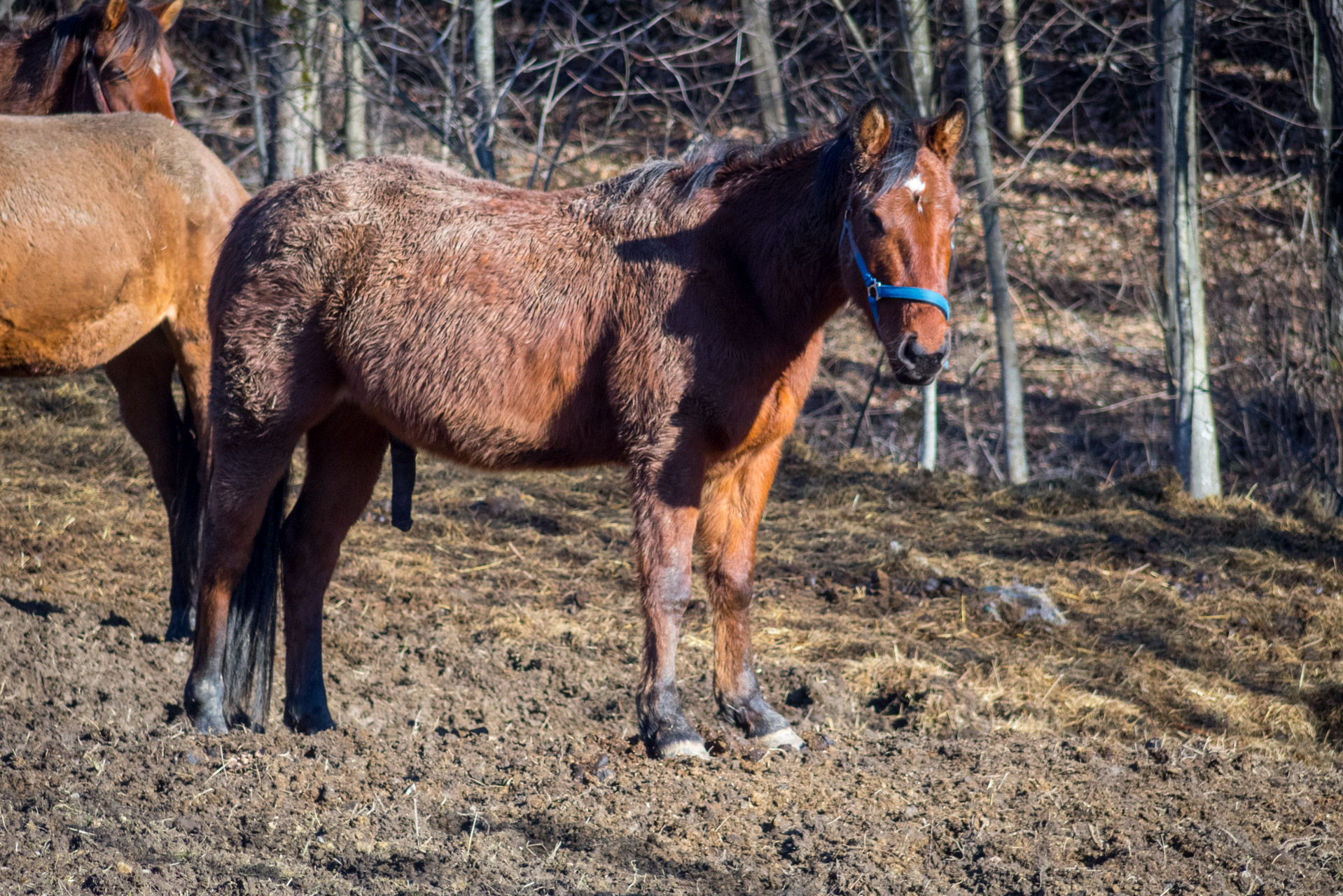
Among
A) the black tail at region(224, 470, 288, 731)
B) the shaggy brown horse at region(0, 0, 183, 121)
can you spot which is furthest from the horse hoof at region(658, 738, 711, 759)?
the shaggy brown horse at region(0, 0, 183, 121)

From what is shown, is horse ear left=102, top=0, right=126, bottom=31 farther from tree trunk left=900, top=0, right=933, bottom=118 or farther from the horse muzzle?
tree trunk left=900, top=0, right=933, bottom=118

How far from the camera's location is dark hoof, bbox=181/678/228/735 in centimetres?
422

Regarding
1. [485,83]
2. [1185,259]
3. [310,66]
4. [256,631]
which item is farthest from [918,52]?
[256,631]

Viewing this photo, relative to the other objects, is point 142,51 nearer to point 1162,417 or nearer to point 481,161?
point 481,161

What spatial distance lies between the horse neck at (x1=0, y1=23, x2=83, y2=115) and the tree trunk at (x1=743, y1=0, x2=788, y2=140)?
18.3ft

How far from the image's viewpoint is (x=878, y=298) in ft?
11.6

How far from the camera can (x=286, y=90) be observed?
8344mm

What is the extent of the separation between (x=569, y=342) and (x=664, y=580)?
3.06 ft

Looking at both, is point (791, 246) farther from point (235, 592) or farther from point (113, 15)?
point (113, 15)

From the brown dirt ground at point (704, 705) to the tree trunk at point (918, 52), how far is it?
142 inches

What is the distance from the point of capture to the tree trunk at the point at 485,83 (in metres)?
8.34

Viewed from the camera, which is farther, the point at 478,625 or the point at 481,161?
the point at 481,161

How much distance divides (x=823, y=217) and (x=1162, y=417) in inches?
411

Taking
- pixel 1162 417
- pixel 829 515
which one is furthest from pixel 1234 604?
pixel 1162 417
